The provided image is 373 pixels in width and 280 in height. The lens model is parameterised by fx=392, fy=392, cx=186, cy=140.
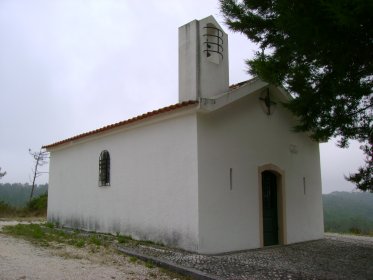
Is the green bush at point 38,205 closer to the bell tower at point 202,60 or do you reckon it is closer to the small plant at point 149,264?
the bell tower at point 202,60

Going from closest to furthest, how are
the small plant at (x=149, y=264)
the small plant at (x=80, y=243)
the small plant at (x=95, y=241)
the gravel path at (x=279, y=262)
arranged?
the gravel path at (x=279, y=262)
the small plant at (x=149, y=264)
the small plant at (x=80, y=243)
the small plant at (x=95, y=241)

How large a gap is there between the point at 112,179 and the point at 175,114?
3.54 metres

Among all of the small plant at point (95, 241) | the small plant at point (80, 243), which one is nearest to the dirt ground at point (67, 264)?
the small plant at point (80, 243)

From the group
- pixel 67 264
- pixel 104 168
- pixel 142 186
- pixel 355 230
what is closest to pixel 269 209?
pixel 142 186

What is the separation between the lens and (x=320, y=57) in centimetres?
612

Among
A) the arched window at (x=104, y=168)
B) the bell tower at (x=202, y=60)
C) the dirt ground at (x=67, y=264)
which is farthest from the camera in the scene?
the arched window at (x=104, y=168)

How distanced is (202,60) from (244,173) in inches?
116

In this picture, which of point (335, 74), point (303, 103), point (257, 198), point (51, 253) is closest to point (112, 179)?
point (51, 253)

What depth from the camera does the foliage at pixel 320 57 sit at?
5.52 metres

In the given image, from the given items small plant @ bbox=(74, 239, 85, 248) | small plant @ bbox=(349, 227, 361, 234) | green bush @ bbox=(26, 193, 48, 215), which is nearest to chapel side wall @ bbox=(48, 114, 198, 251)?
small plant @ bbox=(74, 239, 85, 248)

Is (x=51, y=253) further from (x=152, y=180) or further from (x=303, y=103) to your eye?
(x=303, y=103)

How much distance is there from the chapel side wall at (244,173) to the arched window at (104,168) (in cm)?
415

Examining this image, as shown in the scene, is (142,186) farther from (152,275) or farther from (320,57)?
(320,57)

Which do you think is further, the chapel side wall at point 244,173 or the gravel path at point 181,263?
the chapel side wall at point 244,173
